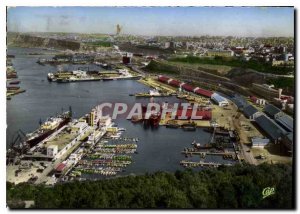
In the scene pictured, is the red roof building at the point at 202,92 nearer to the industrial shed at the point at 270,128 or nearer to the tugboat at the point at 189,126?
the tugboat at the point at 189,126

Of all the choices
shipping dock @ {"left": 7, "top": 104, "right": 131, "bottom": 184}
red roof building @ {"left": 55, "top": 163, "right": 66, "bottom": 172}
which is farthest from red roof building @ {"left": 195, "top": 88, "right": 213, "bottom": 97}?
red roof building @ {"left": 55, "top": 163, "right": 66, "bottom": 172}

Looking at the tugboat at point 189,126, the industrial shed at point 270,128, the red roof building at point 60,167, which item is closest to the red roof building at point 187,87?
the tugboat at point 189,126

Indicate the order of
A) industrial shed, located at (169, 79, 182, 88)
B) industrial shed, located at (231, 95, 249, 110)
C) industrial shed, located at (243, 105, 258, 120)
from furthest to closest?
industrial shed, located at (169, 79, 182, 88) < industrial shed, located at (231, 95, 249, 110) < industrial shed, located at (243, 105, 258, 120)

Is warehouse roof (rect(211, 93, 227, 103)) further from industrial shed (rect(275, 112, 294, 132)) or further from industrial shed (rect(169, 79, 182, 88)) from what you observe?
industrial shed (rect(275, 112, 294, 132))

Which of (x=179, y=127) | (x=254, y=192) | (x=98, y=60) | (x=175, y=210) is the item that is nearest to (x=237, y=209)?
(x=254, y=192)

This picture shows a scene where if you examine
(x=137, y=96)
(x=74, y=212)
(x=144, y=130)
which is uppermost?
(x=137, y=96)

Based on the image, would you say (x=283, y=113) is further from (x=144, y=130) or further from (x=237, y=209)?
(x=144, y=130)
